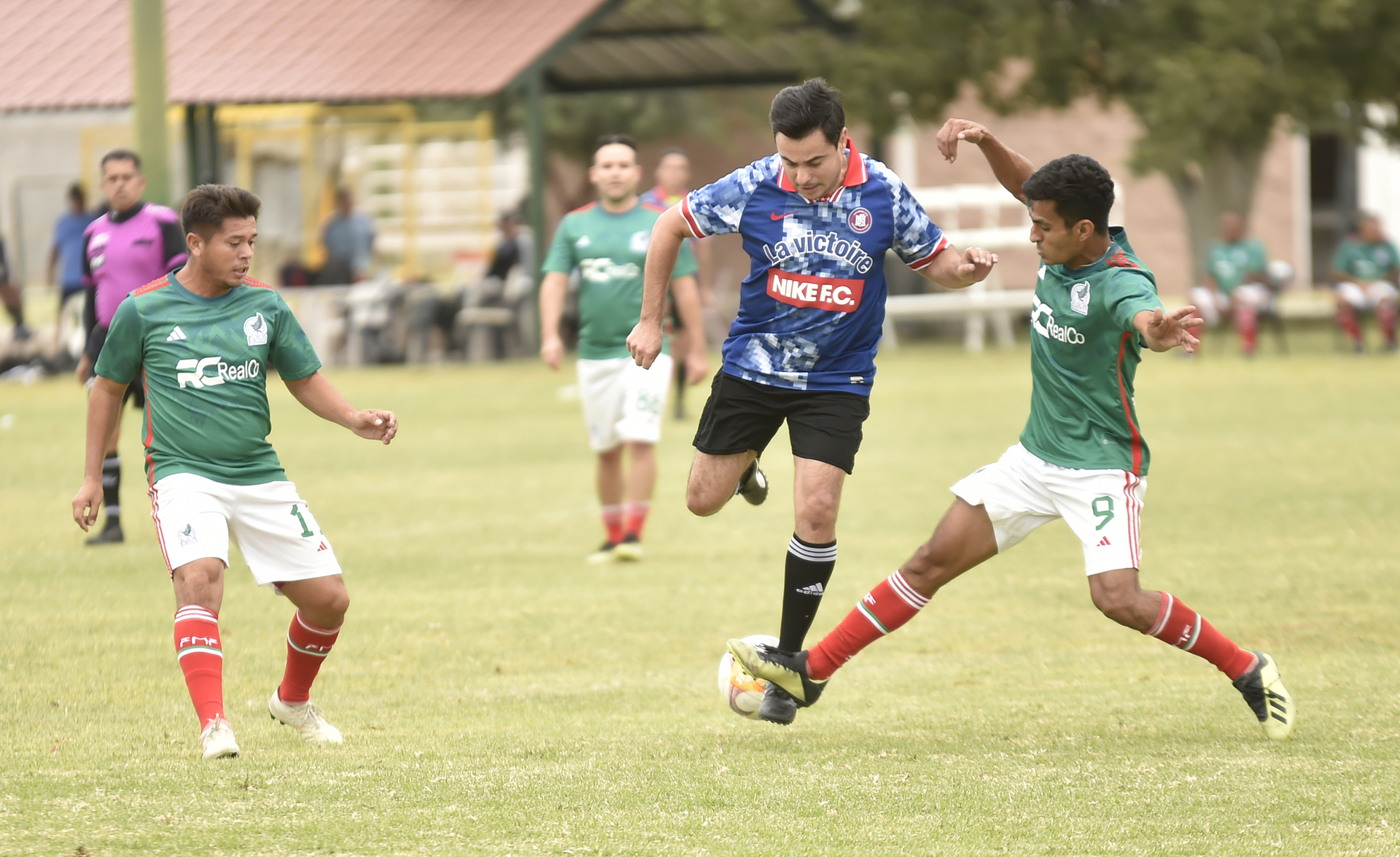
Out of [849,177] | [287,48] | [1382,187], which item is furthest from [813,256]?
[1382,187]

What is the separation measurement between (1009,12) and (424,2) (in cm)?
855

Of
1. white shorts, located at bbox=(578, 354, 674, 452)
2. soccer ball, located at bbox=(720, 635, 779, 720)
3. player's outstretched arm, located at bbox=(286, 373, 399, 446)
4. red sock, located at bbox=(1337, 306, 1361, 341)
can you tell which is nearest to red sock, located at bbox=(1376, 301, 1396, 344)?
red sock, located at bbox=(1337, 306, 1361, 341)

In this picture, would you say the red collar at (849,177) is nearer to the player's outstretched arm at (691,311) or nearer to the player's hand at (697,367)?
the player's hand at (697,367)

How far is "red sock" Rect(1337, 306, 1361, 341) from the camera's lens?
23.3m

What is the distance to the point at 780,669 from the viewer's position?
5.88m

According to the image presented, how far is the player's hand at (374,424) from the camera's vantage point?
5.65m

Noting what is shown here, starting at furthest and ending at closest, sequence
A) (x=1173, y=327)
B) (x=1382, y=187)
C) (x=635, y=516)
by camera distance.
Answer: (x=1382, y=187), (x=635, y=516), (x=1173, y=327)

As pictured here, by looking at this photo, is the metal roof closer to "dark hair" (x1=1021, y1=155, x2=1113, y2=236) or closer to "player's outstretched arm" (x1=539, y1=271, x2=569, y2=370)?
"player's outstretched arm" (x1=539, y1=271, x2=569, y2=370)

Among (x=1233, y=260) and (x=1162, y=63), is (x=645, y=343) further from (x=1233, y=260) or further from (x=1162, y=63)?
(x=1233, y=260)

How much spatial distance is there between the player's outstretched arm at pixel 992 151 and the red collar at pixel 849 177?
282 mm

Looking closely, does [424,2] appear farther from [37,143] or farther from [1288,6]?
[37,143]

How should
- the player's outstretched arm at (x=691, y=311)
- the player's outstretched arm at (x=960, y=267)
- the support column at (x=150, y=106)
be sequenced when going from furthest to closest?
the support column at (x=150, y=106), the player's outstretched arm at (x=691, y=311), the player's outstretched arm at (x=960, y=267)

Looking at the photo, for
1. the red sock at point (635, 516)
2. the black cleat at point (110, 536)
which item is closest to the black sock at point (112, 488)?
the black cleat at point (110, 536)

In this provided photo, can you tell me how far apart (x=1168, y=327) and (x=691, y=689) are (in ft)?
8.18
